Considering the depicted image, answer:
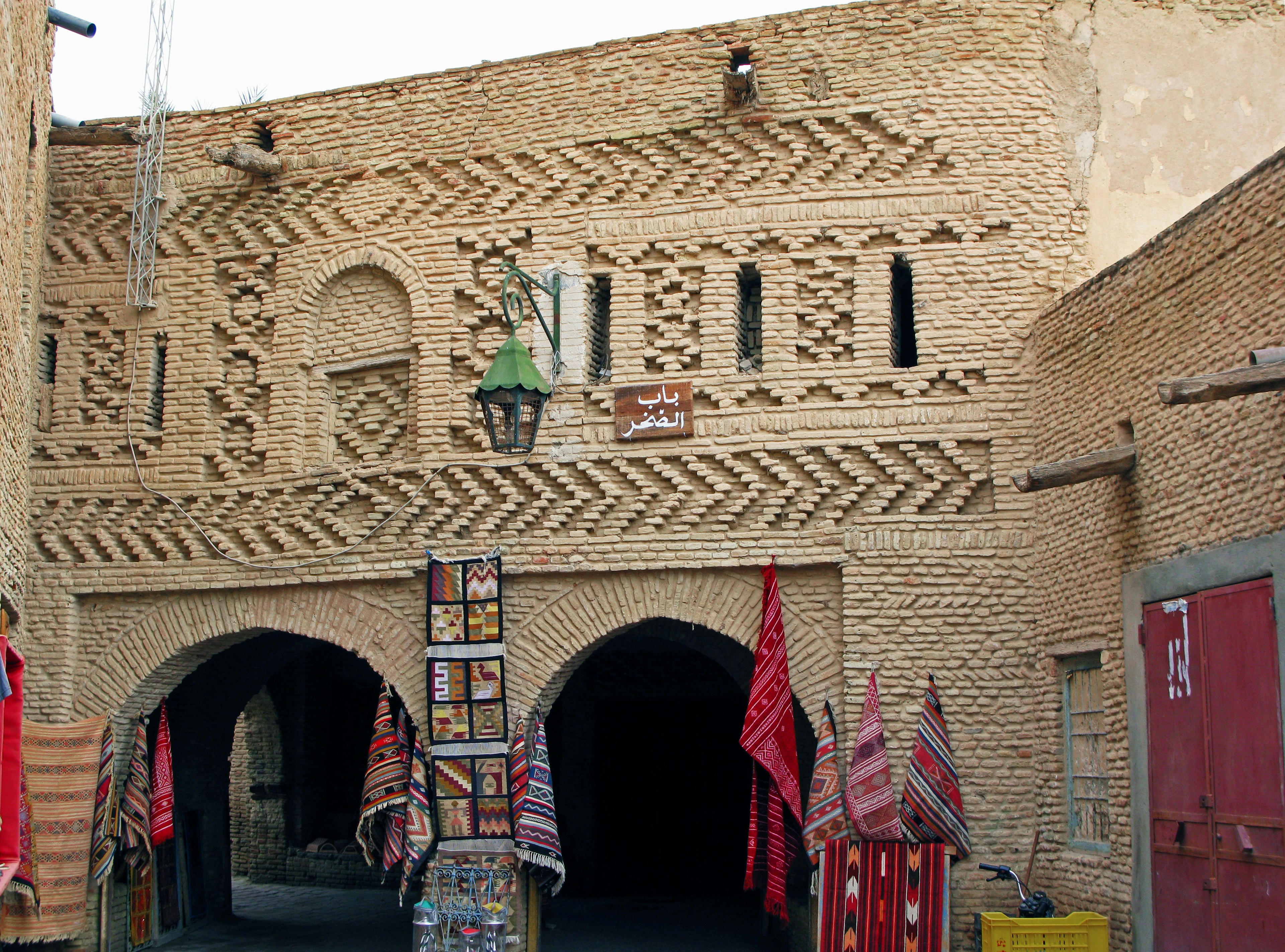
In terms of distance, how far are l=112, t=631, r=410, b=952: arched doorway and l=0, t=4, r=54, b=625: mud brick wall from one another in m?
1.72

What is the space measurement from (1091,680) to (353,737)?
30.0 feet

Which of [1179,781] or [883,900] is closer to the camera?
[1179,781]

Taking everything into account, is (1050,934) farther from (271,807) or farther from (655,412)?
(271,807)

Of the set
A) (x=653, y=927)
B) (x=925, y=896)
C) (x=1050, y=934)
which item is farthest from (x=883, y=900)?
(x=653, y=927)

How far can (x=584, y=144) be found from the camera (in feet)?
30.8

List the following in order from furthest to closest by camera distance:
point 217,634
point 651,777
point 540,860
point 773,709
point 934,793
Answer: point 651,777 < point 217,634 < point 540,860 < point 773,709 < point 934,793

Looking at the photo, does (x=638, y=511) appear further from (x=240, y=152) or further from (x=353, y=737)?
(x=353, y=737)

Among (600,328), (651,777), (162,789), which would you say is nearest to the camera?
(600,328)

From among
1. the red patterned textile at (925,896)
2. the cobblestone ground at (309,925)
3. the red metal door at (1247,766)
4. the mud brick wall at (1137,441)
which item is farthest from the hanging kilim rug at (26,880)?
the red metal door at (1247,766)

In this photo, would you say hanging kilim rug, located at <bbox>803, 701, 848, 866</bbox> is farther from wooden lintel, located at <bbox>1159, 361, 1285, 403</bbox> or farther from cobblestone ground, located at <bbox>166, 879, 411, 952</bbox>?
cobblestone ground, located at <bbox>166, 879, 411, 952</bbox>

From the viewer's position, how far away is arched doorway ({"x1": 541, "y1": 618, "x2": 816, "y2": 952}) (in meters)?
12.9

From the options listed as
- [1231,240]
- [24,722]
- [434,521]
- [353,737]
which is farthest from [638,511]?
[353,737]

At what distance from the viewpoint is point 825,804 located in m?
8.10

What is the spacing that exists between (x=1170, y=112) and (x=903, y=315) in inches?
88.7
